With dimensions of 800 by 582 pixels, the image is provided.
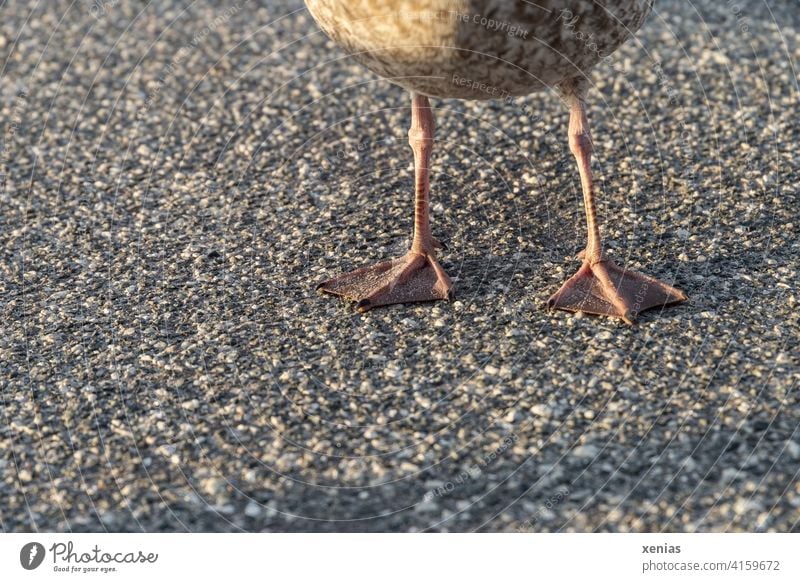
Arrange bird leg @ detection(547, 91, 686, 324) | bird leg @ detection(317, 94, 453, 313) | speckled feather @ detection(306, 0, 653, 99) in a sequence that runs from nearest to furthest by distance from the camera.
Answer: speckled feather @ detection(306, 0, 653, 99) → bird leg @ detection(547, 91, 686, 324) → bird leg @ detection(317, 94, 453, 313)

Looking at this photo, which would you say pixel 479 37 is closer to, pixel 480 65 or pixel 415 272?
pixel 480 65

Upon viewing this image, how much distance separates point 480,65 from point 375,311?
1.55m

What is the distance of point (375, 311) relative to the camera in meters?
5.99

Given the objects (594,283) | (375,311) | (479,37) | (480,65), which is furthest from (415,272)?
(479,37)

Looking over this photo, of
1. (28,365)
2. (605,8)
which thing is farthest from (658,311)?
(28,365)

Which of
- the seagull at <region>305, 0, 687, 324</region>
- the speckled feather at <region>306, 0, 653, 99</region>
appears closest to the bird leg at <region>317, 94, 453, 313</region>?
the seagull at <region>305, 0, 687, 324</region>

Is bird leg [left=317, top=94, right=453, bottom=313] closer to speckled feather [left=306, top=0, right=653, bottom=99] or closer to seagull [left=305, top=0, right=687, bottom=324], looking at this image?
seagull [left=305, top=0, right=687, bottom=324]

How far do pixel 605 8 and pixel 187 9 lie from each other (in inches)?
242

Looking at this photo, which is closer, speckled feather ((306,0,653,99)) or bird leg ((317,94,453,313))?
speckled feather ((306,0,653,99))

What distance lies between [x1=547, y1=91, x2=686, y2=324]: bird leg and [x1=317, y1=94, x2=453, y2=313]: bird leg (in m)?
0.72

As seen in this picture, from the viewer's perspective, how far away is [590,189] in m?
5.82

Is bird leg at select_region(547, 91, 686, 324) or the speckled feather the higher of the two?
the speckled feather

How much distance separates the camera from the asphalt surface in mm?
4793

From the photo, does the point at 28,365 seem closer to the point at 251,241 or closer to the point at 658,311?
the point at 251,241
